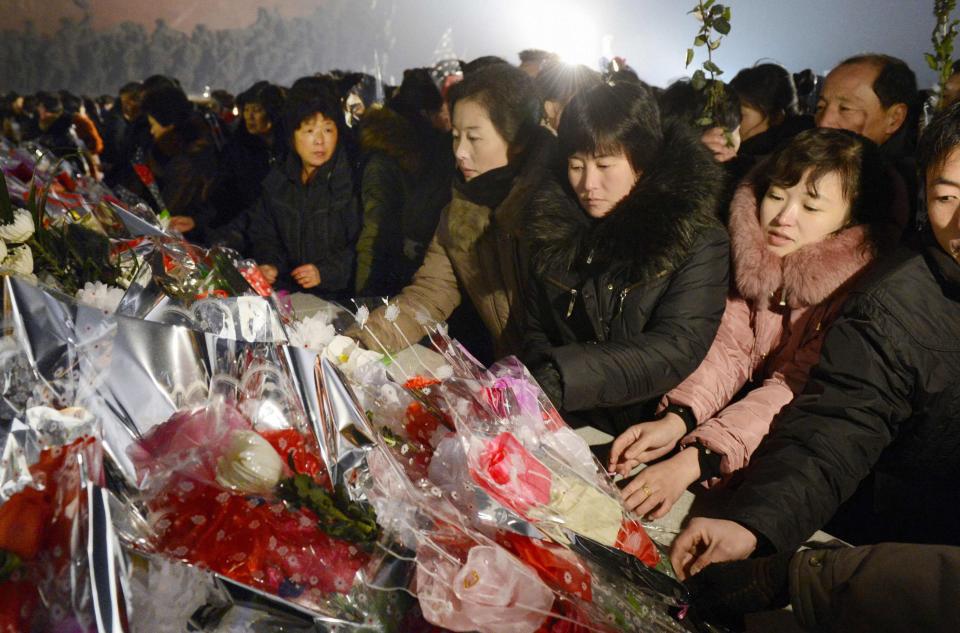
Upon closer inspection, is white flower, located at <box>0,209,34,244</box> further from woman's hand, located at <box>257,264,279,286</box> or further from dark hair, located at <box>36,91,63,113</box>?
dark hair, located at <box>36,91,63,113</box>

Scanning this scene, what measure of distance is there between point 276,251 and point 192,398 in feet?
8.54

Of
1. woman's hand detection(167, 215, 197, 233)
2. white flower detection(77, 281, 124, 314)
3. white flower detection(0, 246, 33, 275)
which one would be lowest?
white flower detection(77, 281, 124, 314)

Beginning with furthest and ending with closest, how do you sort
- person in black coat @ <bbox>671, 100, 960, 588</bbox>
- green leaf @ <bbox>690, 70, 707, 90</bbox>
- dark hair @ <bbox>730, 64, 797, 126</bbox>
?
dark hair @ <bbox>730, 64, 797, 126</bbox> → green leaf @ <bbox>690, 70, 707, 90</bbox> → person in black coat @ <bbox>671, 100, 960, 588</bbox>

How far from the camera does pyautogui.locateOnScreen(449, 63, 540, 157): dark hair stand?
2.27m

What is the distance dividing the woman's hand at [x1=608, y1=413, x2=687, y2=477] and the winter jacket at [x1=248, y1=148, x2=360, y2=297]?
209 cm

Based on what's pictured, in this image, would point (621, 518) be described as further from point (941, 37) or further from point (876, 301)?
point (941, 37)

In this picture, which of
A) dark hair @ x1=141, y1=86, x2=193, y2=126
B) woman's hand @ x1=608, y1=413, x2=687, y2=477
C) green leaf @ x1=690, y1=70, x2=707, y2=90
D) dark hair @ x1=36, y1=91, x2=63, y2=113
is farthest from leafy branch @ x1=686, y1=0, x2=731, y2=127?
dark hair @ x1=36, y1=91, x2=63, y2=113

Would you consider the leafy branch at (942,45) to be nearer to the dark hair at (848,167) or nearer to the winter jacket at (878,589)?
the dark hair at (848,167)

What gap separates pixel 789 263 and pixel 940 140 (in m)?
0.41

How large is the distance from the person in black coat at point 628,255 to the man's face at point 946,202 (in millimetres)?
472

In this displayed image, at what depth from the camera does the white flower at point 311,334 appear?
138cm

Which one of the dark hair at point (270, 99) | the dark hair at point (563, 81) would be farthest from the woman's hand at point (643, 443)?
the dark hair at point (270, 99)

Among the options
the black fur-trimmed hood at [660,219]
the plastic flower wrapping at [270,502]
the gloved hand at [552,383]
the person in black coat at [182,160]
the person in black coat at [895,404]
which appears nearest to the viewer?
the plastic flower wrapping at [270,502]

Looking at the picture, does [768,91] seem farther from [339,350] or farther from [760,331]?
[339,350]
